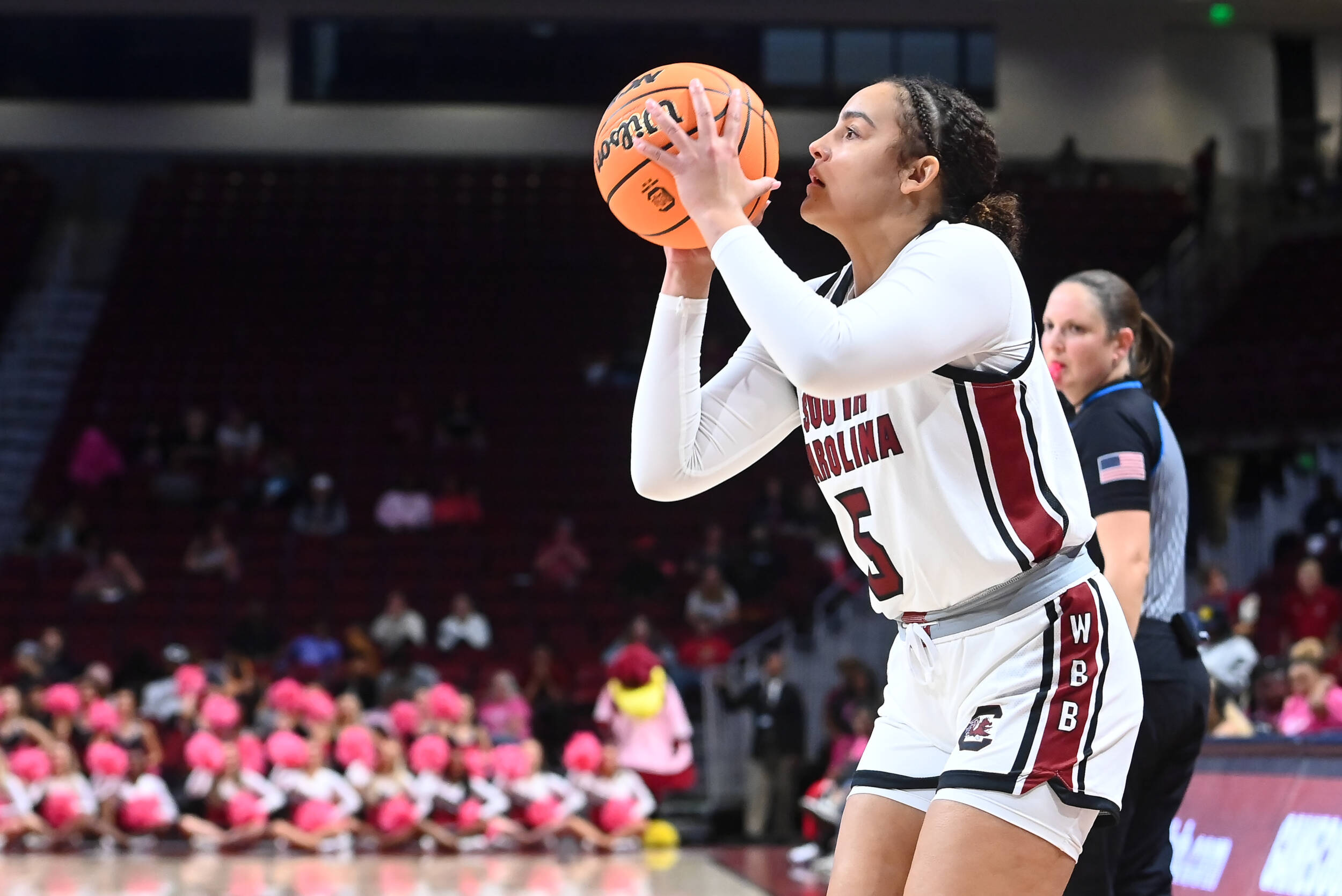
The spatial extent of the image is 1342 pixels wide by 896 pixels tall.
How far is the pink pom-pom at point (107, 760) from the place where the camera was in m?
12.1

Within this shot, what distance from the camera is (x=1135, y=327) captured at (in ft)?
11.9

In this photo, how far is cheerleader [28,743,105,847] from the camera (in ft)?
39.4

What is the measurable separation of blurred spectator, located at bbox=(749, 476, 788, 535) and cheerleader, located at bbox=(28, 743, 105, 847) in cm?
672

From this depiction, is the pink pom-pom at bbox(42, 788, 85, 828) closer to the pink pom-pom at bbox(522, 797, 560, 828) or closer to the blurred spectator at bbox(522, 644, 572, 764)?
the pink pom-pom at bbox(522, 797, 560, 828)

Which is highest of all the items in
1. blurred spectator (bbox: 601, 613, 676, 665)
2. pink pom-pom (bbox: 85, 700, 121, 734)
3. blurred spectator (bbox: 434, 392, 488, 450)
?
blurred spectator (bbox: 434, 392, 488, 450)

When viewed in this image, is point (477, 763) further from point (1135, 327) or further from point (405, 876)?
point (1135, 327)

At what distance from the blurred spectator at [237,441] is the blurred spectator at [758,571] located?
18.2 ft

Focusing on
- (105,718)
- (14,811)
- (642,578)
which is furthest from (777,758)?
(14,811)

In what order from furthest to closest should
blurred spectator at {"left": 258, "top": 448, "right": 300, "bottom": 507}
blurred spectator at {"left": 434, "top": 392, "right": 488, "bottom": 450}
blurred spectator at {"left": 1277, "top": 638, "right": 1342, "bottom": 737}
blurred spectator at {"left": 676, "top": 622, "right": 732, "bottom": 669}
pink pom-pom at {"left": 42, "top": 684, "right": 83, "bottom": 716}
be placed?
blurred spectator at {"left": 434, "top": 392, "right": 488, "bottom": 450}
blurred spectator at {"left": 258, "top": 448, "right": 300, "bottom": 507}
blurred spectator at {"left": 676, "top": 622, "right": 732, "bottom": 669}
pink pom-pom at {"left": 42, "top": 684, "right": 83, "bottom": 716}
blurred spectator at {"left": 1277, "top": 638, "right": 1342, "bottom": 737}

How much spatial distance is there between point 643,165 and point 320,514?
47.2 ft

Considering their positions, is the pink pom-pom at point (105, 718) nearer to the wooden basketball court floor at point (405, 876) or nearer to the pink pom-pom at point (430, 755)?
the wooden basketball court floor at point (405, 876)

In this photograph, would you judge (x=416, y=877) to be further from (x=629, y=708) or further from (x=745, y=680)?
(x=745, y=680)

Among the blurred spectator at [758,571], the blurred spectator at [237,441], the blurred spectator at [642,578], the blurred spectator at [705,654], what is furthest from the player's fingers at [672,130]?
the blurred spectator at [237,441]

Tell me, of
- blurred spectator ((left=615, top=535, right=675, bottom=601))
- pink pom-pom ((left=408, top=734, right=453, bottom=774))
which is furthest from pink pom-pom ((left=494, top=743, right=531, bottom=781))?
blurred spectator ((left=615, top=535, right=675, bottom=601))
